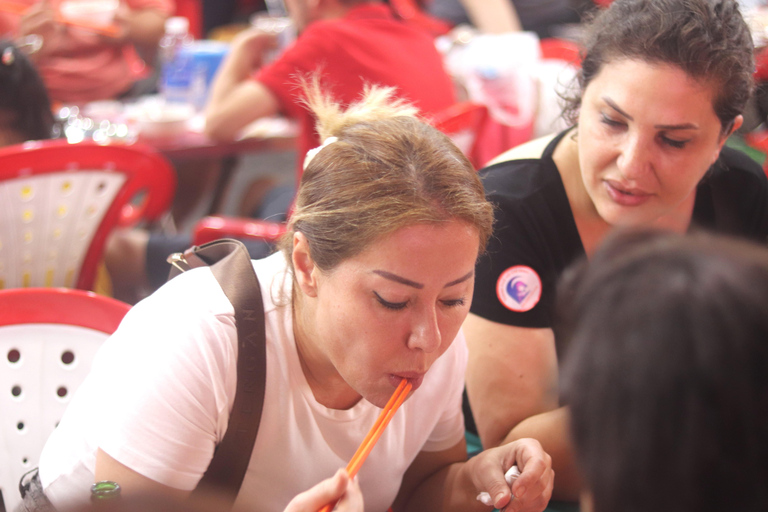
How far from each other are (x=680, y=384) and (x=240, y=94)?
2112mm

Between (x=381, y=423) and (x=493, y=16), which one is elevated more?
(x=381, y=423)

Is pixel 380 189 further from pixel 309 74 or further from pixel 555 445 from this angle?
pixel 309 74

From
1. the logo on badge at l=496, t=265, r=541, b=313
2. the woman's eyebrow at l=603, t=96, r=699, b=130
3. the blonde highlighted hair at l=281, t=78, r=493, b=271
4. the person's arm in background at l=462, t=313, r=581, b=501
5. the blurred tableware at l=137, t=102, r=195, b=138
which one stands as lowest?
the blurred tableware at l=137, t=102, r=195, b=138

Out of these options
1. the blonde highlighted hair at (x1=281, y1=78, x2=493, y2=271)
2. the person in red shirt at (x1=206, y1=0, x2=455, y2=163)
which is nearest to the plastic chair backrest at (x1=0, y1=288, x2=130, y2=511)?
the blonde highlighted hair at (x1=281, y1=78, x2=493, y2=271)

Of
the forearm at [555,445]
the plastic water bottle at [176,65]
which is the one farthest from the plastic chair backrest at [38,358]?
the plastic water bottle at [176,65]

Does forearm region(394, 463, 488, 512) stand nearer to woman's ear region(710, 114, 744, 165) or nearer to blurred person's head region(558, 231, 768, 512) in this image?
blurred person's head region(558, 231, 768, 512)

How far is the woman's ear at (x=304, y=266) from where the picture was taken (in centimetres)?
108

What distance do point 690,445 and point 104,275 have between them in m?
2.44

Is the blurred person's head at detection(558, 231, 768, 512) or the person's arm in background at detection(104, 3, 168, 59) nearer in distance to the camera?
the blurred person's head at detection(558, 231, 768, 512)

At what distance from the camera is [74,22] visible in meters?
3.18

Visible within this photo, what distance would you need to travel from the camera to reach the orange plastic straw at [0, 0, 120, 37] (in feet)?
10.4

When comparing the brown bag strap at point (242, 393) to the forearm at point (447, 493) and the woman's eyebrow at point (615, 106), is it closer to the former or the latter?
the forearm at point (447, 493)

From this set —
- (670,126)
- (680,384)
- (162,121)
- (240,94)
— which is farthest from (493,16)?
(680,384)

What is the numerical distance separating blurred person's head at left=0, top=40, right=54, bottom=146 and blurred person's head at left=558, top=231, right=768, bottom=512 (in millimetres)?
2059
